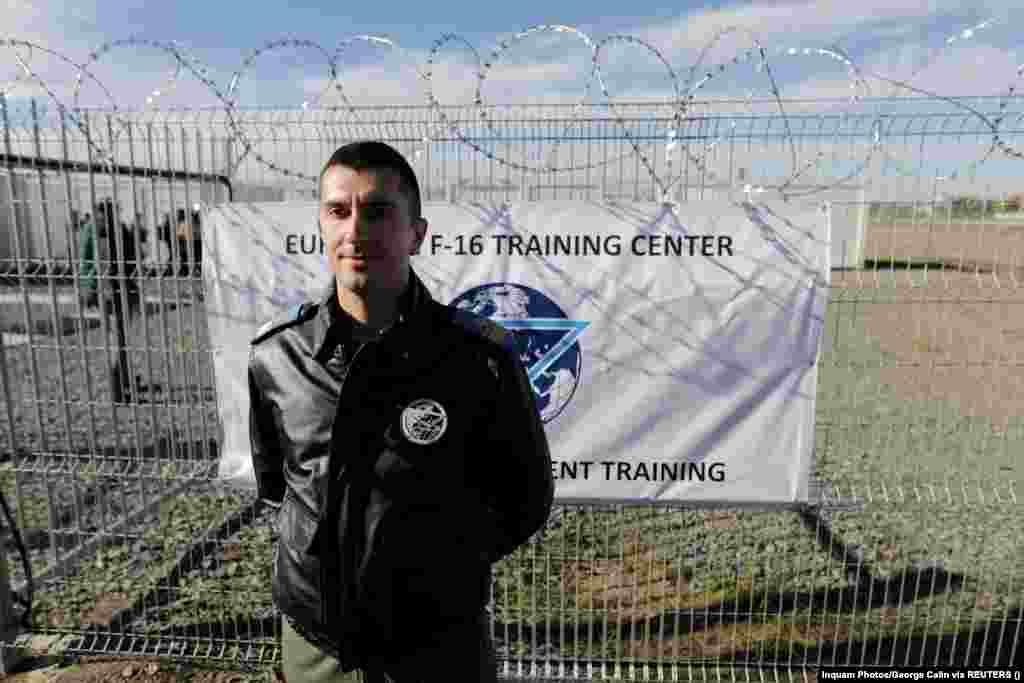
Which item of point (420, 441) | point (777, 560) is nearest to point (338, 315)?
point (420, 441)

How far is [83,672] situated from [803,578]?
4.30m

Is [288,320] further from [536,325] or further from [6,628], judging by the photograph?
[6,628]

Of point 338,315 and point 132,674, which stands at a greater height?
point 338,315

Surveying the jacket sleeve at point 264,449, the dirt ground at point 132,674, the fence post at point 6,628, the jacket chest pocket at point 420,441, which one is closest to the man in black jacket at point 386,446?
the jacket chest pocket at point 420,441

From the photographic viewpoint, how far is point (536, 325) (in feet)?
11.3

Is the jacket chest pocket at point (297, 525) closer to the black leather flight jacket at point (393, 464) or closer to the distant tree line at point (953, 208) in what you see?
the black leather flight jacket at point (393, 464)

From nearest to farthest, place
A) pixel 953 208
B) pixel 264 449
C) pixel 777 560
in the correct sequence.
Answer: pixel 264 449
pixel 953 208
pixel 777 560

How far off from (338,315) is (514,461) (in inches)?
25.5

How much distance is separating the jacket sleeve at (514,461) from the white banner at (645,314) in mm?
1395

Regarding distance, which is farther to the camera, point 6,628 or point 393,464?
point 6,628

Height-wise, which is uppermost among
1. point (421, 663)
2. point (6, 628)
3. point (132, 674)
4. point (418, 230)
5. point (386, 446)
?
point (418, 230)

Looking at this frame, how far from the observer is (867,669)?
3623mm

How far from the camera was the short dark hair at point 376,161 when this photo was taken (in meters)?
1.77

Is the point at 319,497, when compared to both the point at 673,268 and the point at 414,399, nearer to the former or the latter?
the point at 414,399
